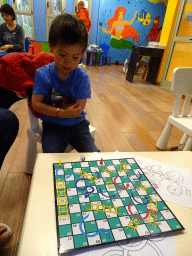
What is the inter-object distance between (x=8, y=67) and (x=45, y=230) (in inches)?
28.2

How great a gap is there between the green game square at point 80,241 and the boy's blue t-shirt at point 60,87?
607 mm

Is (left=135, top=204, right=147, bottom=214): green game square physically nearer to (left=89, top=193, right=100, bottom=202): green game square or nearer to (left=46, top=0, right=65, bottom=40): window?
(left=89, top=193, right=100, bottom=202): green game square

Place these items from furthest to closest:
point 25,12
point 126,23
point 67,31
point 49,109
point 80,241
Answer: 1. point 126,23
2. point 25,12
3. point 49,109
4. point 67,31
5. point 80,241

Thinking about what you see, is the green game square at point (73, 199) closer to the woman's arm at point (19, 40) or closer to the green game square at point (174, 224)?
the green game square at point (174, 224)

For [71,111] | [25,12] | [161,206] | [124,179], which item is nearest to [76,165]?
[124,179]

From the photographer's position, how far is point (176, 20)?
3.24 m

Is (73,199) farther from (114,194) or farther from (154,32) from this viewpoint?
(154,32)

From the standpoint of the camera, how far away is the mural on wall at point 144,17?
557cm

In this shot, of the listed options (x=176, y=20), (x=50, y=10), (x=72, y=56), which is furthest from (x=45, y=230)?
(x=50, y=10)

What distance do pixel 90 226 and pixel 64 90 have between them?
2.09 ft

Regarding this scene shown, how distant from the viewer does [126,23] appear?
18.3 feet

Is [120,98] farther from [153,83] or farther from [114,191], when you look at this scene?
[114,191]

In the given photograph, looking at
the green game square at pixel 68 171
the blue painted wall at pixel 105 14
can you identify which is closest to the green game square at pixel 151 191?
the green game square at pixel 68 171

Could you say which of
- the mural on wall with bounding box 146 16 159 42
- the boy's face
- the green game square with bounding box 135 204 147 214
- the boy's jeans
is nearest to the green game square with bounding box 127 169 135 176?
the green game square with bounding box 135 204 147 214
